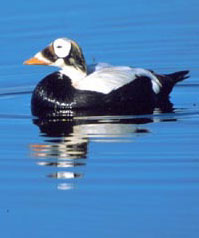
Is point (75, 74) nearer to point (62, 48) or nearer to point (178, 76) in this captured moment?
point (62, 48)

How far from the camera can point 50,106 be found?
42.5 feet

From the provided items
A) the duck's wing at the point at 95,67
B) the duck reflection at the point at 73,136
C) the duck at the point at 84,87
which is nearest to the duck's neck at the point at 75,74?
the duck at the point at 84,87

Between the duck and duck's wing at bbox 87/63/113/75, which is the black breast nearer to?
the duck

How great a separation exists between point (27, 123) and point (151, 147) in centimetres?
193

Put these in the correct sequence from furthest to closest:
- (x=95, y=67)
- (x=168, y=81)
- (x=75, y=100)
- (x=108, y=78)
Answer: (x=168, y=81), (x=95, y=67), (x=108, y=78), (x=75, y=100)

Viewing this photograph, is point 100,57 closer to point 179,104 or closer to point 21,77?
point 21,77

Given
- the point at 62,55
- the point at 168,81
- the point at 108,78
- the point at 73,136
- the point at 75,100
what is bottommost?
the point at 73,136

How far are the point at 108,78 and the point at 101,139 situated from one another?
74.6 inches

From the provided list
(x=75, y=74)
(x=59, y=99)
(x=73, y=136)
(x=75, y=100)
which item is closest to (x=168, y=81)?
(x=75, y=74)

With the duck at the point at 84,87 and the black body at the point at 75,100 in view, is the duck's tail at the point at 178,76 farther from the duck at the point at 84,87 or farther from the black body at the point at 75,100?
the black body at the point at 75,100

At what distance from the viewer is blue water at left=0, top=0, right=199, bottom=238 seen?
8.84 metres

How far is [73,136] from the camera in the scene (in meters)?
11.6

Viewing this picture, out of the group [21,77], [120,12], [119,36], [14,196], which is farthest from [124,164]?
[120,12]

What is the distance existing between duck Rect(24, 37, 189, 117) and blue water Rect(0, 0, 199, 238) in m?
0.31
